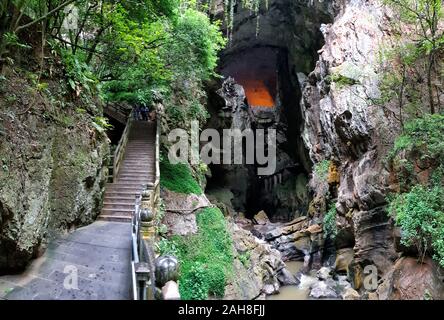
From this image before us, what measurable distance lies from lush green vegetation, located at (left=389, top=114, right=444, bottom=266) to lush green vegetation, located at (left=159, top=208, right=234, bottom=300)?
644 centimetres

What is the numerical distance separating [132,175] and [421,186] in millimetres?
11451

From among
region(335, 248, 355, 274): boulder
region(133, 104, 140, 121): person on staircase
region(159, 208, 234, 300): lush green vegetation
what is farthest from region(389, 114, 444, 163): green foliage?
region(133, 104, 140, 121): person on staircase

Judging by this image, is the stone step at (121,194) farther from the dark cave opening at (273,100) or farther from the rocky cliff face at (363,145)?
the dark cave opening at (273,100)

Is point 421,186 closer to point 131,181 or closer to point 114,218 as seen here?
point 114,218

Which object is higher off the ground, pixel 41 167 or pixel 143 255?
pixel 41 167

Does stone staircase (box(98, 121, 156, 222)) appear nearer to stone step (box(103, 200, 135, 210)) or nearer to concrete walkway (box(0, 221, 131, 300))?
stone step (box(103, 200, 135, 210))

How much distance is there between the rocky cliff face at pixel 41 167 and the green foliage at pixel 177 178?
13.3 ft

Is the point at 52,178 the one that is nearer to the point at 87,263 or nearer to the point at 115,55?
the point at 87,263

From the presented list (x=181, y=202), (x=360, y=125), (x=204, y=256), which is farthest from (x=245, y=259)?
(x=360, y=125)

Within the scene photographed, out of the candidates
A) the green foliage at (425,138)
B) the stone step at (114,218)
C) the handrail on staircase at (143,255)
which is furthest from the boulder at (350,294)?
the stone step at (114,218)

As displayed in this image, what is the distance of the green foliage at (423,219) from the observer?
945cm

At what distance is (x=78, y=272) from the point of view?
23.8 ft

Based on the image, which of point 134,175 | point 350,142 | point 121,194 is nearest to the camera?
point 121,194

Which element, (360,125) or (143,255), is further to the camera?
(360,125)
